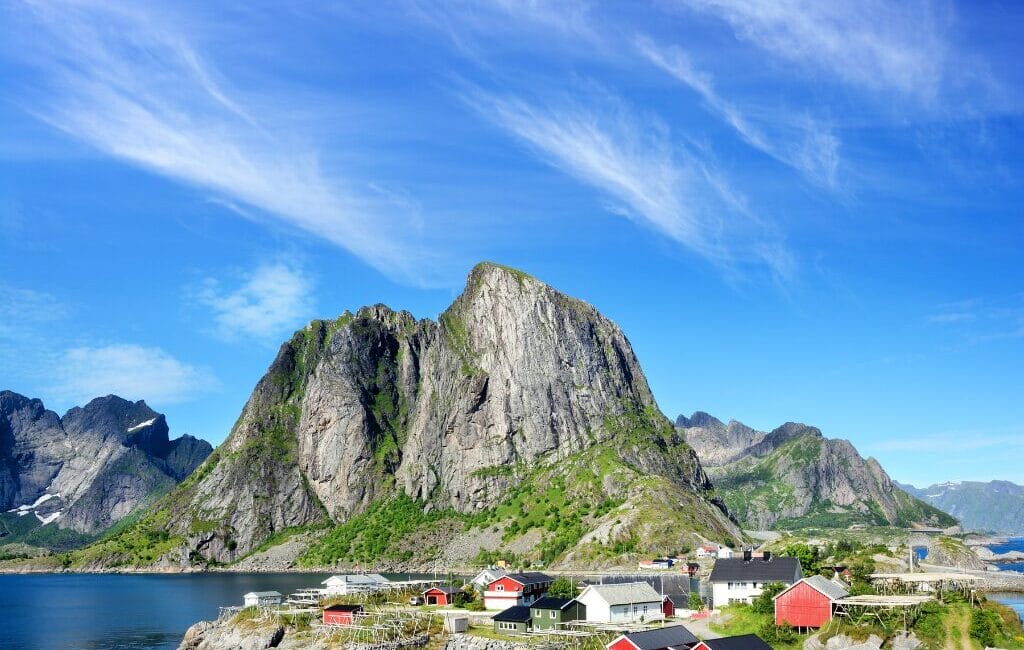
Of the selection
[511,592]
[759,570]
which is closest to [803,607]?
[759,570]

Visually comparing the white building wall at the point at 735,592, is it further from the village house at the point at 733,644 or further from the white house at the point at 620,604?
the village house at the point at 733,644

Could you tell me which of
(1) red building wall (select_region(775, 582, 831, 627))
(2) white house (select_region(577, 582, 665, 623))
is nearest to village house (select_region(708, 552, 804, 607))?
(2) white house (select_region(577, 582, 665, 623))

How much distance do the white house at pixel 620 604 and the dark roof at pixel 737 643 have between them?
73.9 ft

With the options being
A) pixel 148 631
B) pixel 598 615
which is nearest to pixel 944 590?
pixel 598 615

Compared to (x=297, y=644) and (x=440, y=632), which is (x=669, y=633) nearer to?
(x=440, y=632)

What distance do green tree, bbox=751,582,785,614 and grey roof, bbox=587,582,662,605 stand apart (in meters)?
11.4

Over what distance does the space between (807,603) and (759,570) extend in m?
15.2

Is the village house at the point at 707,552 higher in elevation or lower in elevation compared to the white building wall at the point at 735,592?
higher

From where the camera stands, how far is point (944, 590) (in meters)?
93.4

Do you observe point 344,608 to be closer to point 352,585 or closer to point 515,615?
point 515,615

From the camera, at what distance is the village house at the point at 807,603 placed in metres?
81.8

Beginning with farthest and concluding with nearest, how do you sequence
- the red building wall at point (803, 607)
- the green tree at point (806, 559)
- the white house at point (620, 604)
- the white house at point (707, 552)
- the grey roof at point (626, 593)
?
the white house at point (707, 552), the green tree at point (806, 559), the grey roof at point (626, 593), the white house at point (620, 604), the red building wall at point (803, 607)

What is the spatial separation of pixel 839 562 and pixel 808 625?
56.0m

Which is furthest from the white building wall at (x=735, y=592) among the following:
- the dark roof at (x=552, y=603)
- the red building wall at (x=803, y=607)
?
the dark roof at (x=552, y=603)
